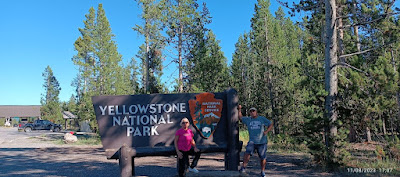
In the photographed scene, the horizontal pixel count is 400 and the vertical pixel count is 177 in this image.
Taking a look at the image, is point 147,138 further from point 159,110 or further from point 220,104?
point 220,104

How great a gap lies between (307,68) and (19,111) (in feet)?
276

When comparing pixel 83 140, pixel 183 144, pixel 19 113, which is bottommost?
pixel 83 140

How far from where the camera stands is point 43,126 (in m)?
40.6

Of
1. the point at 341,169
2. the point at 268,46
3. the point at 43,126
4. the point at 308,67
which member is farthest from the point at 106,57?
the point at 341,169

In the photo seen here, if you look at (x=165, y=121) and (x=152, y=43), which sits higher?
(x=152, y=43)

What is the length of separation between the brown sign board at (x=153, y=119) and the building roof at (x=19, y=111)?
77.3 m

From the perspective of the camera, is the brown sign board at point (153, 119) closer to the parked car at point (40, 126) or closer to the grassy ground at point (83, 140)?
the grassy ground at point (83, 140)

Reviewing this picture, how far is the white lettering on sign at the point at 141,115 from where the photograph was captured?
6781 mm

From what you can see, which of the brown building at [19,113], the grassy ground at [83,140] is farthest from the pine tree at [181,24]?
the brown building at [19,113]

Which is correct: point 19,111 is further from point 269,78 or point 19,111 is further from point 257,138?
point 257,138

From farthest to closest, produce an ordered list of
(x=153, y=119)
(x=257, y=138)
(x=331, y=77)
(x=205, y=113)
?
(x=331, y=77) → (x=205, y=113) → (x=153, y=119) → (x=257, y=138)

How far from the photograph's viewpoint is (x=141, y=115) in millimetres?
6891
